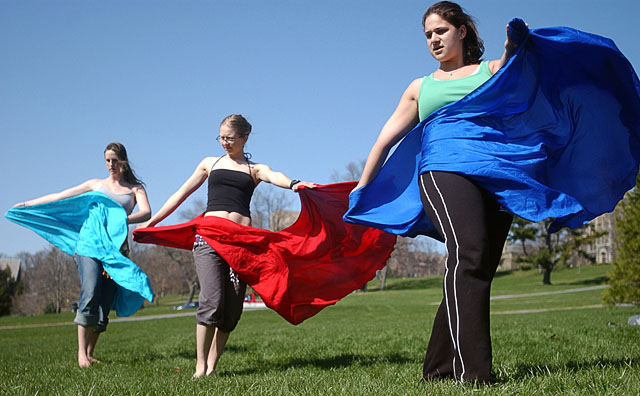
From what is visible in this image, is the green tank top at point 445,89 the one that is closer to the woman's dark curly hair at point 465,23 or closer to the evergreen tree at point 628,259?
the woman's dark curly hair at point 465,23

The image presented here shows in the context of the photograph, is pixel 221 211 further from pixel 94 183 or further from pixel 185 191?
pixel 94 183

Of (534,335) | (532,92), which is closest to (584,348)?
(534,335)

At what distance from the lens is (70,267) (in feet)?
240

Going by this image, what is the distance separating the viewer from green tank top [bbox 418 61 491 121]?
3.83 m

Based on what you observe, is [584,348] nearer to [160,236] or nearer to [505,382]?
[505,382]

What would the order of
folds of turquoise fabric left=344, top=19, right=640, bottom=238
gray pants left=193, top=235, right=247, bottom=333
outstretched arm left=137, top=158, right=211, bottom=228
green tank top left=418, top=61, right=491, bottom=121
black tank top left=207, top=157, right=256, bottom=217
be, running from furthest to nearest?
outstretched arm left=137, top=158, right=211, bottom=228 < black tank top left=207, top=157, right=256, bottom=217 < gray pants left=193, top=235, right=247, bottom=333 < green tank top left=418, top=61, right=491, bottom=121 < folds of turquoise fabric left=344, top=19, right=640, bottom=238

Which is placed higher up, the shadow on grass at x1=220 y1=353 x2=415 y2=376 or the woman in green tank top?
the woman in green tank top

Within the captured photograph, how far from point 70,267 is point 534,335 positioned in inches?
2965

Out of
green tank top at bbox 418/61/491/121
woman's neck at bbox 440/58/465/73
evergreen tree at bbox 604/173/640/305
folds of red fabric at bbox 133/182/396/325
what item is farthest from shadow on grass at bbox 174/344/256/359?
evergreen tree at bbox 604/173/640/305

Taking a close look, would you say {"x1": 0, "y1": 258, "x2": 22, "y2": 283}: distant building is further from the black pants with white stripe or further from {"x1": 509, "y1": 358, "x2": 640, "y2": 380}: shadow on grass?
the black pants with white stripe

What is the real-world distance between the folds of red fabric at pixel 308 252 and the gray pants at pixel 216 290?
0.14 m

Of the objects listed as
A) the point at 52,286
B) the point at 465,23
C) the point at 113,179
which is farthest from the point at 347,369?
the point at 52,286

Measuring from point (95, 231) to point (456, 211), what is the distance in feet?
17.4

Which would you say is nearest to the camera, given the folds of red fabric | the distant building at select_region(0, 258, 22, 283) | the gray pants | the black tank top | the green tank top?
the green tank top
